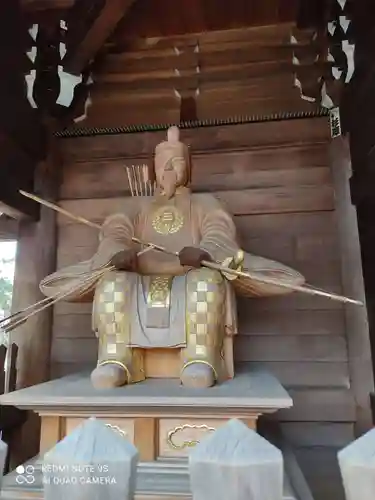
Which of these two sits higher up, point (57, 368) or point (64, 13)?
point (64, 13)

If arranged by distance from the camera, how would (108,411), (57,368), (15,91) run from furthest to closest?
(57,368) → (15,91) → (108,411)

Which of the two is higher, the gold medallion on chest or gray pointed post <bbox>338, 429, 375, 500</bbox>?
the gold medallion on chest

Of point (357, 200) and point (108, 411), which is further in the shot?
point (357, 200)

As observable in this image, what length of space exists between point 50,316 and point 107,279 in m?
1.11

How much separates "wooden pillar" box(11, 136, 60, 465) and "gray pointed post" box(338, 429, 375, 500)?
2307mm

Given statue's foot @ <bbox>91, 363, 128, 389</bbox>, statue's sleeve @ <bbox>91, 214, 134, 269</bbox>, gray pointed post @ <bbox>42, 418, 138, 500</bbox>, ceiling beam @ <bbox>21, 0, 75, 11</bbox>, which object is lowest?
gray pointed post @ <bbox>42, 418, 138, 500</bbox>

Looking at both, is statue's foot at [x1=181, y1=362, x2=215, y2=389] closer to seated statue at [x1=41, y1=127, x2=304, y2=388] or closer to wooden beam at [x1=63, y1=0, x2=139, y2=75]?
seated statue at [x1=41, y1=127, x2=304, y2=388]

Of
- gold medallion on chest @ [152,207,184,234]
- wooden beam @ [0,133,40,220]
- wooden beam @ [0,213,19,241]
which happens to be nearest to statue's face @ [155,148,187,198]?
gold medallion on chest @ [152,207,184,234]

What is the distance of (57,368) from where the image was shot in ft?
9.59

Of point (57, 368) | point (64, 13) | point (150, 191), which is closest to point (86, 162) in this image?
point (150, 191)

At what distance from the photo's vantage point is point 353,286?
2709 mm

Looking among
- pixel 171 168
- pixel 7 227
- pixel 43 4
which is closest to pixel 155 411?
pixel 171 168

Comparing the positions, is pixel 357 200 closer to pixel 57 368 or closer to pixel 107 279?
pixel 107 279

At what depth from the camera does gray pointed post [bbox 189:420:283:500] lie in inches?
30.1
